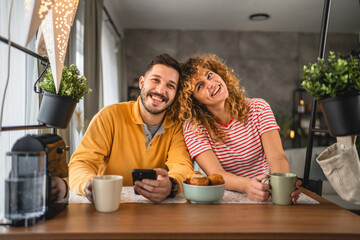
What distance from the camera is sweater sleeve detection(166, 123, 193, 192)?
1258mm

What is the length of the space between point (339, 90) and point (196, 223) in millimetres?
588

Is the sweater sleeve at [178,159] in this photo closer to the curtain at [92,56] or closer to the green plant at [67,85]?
the green plant at [67,85]

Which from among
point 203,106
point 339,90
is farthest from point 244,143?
point 339,90

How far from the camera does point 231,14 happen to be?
15.1ft

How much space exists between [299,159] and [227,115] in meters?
2.51

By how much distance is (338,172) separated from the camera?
1.07 m

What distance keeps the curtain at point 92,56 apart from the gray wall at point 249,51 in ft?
7.20

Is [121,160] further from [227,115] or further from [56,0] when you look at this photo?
[56,0]

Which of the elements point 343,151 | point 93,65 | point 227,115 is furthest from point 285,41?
point 343,151

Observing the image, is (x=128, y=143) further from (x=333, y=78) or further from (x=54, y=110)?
(x=333, y=78)

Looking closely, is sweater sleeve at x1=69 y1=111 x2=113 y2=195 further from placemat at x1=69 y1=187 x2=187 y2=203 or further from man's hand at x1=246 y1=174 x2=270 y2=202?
man's hand at x1=246 y1=174 x2=270 y2=202

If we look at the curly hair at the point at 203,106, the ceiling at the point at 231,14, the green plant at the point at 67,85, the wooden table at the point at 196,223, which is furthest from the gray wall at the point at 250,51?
the wooden table at the point at 196,223

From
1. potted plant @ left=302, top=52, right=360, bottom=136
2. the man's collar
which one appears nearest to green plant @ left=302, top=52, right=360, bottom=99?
potted plant @ left=302, top=52, right=360, bottom=136

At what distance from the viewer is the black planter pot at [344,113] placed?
866 millimetres
